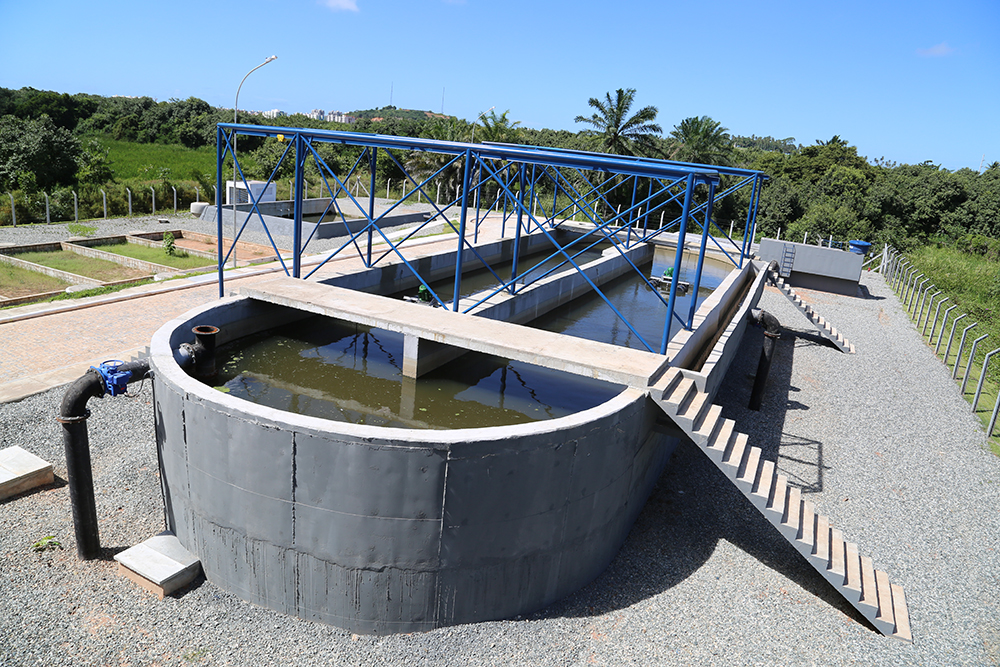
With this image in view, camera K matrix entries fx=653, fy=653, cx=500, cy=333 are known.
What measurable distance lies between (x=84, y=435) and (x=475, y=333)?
17.7 feet

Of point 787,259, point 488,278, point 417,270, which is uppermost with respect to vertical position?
point 787,259

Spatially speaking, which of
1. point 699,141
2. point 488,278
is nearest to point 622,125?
point 699,141

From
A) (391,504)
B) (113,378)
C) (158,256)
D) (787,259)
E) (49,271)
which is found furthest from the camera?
(787,259)

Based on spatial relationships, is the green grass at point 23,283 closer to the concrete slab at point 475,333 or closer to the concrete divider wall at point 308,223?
the concrete divider wall at point 308,223

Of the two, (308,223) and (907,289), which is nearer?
(907,289)

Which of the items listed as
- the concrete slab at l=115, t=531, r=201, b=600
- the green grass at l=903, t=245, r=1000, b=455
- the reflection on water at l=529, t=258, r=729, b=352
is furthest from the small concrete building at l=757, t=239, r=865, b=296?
the concrete slab at l=115, t=531, r=201, b=600

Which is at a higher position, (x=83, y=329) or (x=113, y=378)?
(x=113, y=378)

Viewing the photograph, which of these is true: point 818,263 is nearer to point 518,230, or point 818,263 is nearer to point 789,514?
point 518,230

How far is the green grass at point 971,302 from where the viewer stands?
56.6 ft

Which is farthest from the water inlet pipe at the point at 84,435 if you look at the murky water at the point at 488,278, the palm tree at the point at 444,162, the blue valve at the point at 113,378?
the palm tree at the point at 444,162

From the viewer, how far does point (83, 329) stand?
14.1m

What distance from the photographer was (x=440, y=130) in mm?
45750

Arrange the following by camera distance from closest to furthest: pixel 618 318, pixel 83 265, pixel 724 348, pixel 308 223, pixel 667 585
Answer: pixel 667 585 < pixel 724 348 < pixel 618 318 < pixel 83 265 < pixel 308 223

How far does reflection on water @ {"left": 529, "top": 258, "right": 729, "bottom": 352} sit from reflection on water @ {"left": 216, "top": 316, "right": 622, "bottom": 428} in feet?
11.3
